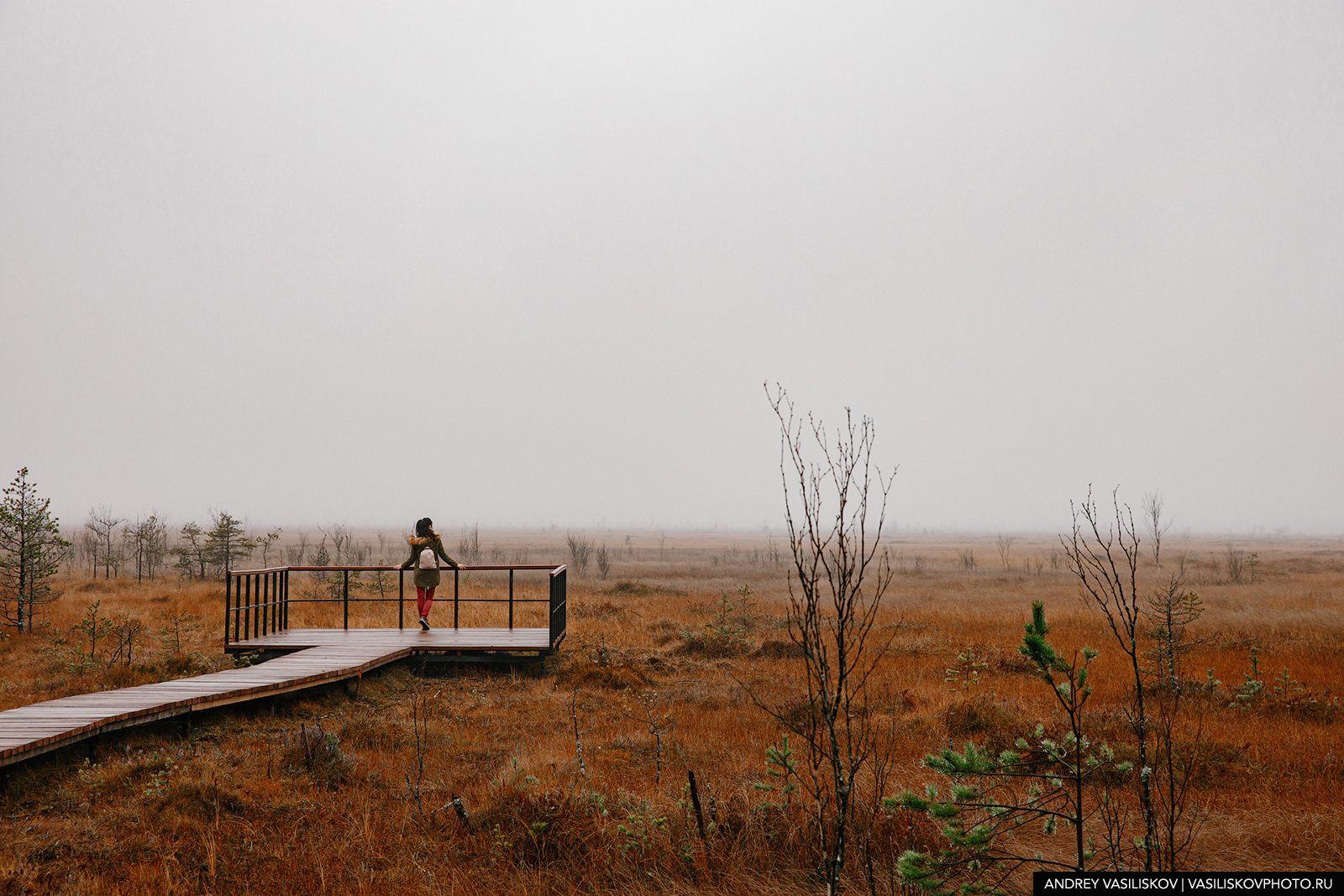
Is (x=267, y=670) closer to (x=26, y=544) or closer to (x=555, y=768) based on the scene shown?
(x=555, y=768)

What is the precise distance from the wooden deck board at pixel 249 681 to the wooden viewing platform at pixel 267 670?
0.4 inches

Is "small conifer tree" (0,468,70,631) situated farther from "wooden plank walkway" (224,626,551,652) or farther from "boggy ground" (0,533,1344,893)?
"wooden plank walkway" (224,626,551,652)

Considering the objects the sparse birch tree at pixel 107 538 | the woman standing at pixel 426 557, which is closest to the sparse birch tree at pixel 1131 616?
the woman standing at pixel 426 557

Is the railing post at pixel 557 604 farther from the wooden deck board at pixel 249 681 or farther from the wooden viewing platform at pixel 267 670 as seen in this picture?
the wooden deck board at pixel 249 681

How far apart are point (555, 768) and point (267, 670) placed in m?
5.33

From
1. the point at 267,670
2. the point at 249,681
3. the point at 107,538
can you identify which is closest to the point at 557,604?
the point at 267,670

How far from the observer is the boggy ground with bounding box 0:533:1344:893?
14.7 ft

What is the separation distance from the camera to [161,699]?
24.8 feet

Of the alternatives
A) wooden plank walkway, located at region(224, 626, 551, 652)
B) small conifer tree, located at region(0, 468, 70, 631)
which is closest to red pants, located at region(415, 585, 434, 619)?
wooden plank walkway, located at region(224, 626, 551, 652)

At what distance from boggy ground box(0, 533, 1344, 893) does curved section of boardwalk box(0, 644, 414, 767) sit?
0.28m

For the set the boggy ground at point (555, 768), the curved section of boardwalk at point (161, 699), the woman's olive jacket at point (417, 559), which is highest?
the woman's olive jacket at point (417, 559)

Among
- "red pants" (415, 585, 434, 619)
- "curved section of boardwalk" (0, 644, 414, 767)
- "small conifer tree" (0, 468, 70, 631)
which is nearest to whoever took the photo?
"curved section of boardwalk" (0, 644, 414, 767)

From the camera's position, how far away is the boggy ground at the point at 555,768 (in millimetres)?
4469

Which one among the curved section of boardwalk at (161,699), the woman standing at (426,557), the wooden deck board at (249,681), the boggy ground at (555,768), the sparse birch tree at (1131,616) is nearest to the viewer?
the sparse birch tree at (1131,616)
